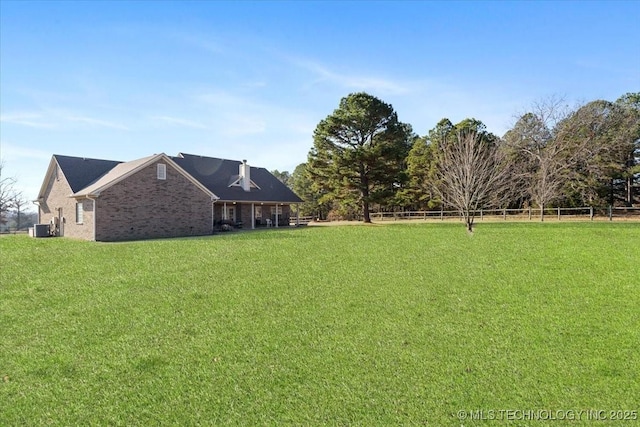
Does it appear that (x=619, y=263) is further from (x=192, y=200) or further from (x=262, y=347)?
(x=192, y=200)

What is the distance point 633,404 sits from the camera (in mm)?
3672

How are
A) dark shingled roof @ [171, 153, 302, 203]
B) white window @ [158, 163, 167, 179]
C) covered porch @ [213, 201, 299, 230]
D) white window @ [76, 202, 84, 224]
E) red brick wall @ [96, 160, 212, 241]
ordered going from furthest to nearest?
1. dark shingled roof @ [171, 153, 302, 203]
2. covered porch @ [213, 201, 299, 230]
3. white window @ [158, 163, 167, 179]
4. white window @ [76, 202, 84, 224]
5. red brick wall @ [96, 160, 212, 241]

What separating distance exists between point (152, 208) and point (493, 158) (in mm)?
28361

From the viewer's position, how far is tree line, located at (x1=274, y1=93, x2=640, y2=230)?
28.6m

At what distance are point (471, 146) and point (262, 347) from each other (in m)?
18.8

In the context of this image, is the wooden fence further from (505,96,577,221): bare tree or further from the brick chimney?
the brick chimney

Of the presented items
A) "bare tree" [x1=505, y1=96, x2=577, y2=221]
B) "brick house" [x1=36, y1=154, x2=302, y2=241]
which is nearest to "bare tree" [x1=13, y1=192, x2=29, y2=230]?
"brick house" [x1=36, y1=154, x2=302, y2=241]

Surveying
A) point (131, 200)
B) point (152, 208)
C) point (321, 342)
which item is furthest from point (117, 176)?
point (321, 342)

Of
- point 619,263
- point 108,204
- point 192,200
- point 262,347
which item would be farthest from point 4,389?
point 192,200

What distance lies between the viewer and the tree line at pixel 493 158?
28.6 m

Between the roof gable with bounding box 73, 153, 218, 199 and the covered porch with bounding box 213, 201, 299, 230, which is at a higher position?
the roof gable with bounding box 73, 153, 218, 199

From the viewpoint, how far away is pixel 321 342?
527cm

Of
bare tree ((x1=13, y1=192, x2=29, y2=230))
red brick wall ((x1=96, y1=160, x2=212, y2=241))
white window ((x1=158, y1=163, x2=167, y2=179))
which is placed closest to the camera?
red brick wall ((x1=96, y1=160, x2=212, y2=241))

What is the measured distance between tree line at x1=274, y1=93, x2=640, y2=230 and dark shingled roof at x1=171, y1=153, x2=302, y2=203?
314cm
